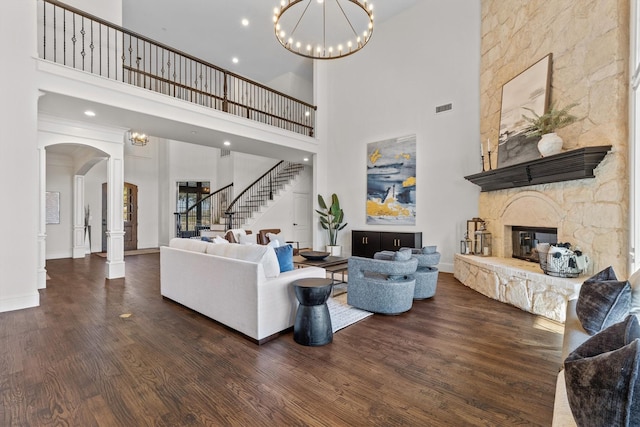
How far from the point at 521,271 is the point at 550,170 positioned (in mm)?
1366

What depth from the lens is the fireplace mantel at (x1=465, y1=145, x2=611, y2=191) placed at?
3350 mm

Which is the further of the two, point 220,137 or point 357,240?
point 357,240

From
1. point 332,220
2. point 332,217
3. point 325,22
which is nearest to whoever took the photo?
point 325,22

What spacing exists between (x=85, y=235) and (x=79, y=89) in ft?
21.4

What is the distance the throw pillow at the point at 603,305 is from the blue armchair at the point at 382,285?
1798mm

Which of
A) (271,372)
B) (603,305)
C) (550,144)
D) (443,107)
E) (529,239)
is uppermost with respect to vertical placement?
(443,107)

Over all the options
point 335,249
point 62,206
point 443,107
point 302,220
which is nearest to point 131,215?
point 62,206

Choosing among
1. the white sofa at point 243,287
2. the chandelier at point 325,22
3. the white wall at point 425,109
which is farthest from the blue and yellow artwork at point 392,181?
the white sofa at point 243,287

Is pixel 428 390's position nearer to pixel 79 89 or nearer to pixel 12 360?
pixel 12 360

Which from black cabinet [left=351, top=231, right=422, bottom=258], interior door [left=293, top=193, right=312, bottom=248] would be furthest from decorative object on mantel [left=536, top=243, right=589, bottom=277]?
interior door [left=293, top=193, right=312, bottom=248]

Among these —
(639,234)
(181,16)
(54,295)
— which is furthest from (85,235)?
(639,234)

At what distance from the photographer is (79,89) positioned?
434cm

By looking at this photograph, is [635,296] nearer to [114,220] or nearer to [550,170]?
[550,170]

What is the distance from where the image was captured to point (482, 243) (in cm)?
516
